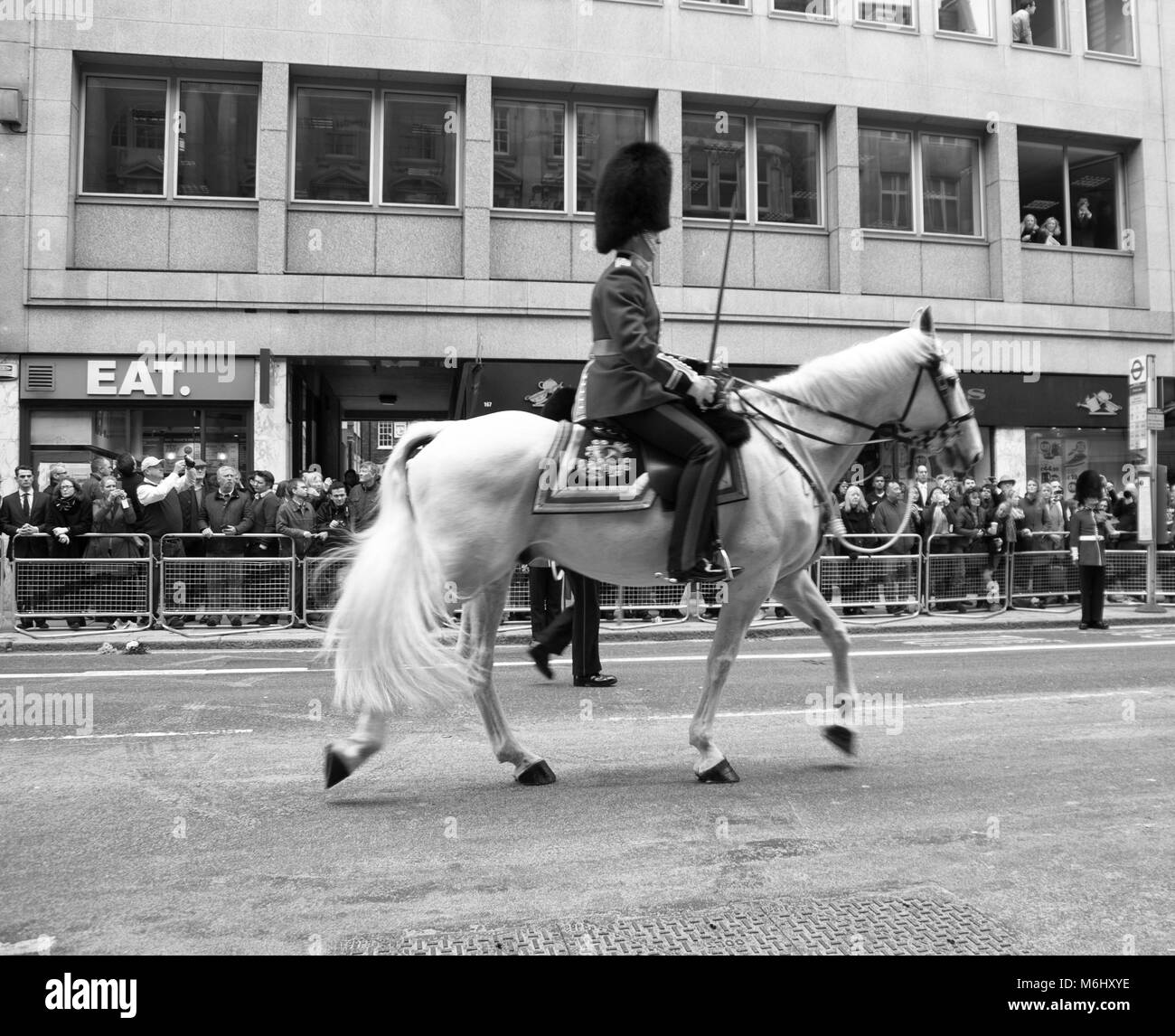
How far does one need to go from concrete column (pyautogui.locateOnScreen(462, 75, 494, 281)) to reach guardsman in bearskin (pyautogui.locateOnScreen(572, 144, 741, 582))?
1563 centimetres

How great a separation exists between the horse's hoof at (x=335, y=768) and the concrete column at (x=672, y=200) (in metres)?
17.6

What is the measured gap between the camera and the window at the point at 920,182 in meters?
23.2

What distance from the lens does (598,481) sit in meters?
5.38

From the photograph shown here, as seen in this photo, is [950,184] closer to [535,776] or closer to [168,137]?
[168,137]

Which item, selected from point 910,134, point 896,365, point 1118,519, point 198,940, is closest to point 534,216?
point 910,134

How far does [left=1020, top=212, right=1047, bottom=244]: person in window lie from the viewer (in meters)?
24.2

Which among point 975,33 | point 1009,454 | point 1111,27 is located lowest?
point 1009,454

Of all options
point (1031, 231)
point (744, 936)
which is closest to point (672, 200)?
point (1031, 231)

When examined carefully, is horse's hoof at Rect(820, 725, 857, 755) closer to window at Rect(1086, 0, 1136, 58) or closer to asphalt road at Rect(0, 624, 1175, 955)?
asphalt road at Rect(0, 624, 1175, 955)

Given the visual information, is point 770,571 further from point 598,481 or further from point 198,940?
point 198,940

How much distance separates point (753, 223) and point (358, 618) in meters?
19.2

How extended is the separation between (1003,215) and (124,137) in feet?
61.4

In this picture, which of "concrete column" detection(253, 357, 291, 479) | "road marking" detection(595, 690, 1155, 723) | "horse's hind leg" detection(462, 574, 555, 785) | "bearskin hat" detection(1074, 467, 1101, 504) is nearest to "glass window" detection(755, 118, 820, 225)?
"bearskin hat" detection(1074, 467, 1101, 504)

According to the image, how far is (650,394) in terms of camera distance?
5.38 m
